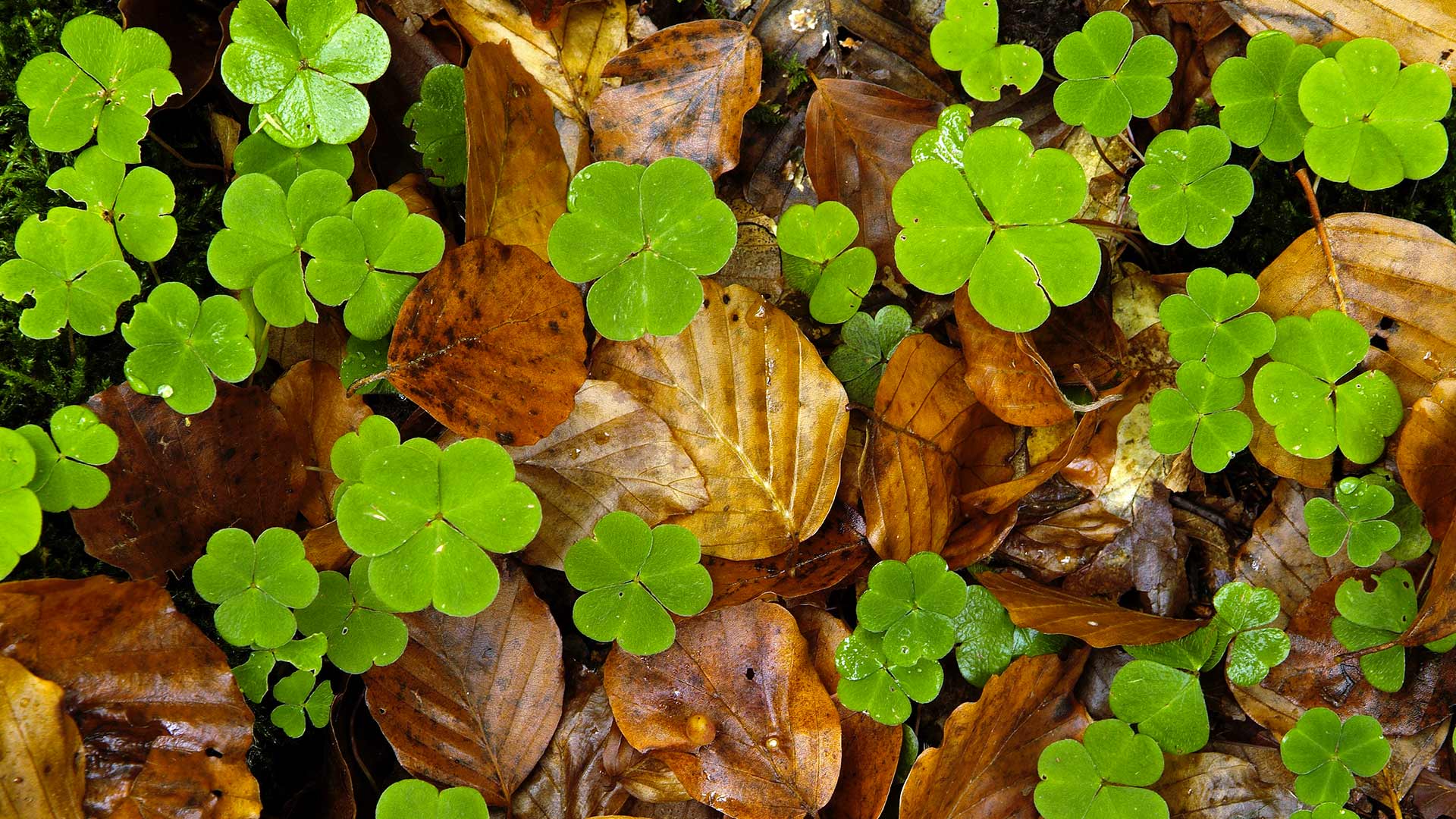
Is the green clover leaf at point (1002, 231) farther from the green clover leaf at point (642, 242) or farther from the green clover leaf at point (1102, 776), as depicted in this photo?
the green clover leaf at point (1102, 776)

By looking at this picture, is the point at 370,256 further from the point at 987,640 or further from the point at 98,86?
the point at 987,640

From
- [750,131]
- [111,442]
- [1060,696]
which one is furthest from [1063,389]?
[111,442]

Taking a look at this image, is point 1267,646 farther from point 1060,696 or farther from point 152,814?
point 152,814

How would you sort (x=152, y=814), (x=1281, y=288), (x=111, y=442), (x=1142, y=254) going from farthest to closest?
(x=1142, y=254) < (x=1281, y=288) < (x=111, y=442) < (x=152, y=814)

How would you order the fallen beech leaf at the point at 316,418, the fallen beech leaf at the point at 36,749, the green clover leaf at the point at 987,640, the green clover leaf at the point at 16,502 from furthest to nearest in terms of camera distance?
the green clover leaf at the point at 987,640
the fallen beech leaf at the point at 316,418
the green clover leaf at the point at 16,502
the fallen beech leaf at the point at 36,749

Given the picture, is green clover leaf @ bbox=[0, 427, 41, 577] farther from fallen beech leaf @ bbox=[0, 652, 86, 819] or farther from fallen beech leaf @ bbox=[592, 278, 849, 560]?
fallen beech leaf @ bbox=[592, 278, 849, 560]

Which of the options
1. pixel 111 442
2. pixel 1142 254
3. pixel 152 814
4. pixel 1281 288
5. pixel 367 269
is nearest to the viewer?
pixel 152 814

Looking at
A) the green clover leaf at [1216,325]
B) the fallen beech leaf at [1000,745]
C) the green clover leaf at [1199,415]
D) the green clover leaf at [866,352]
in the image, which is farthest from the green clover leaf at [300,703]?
the green clover leaf at [1216,325]
